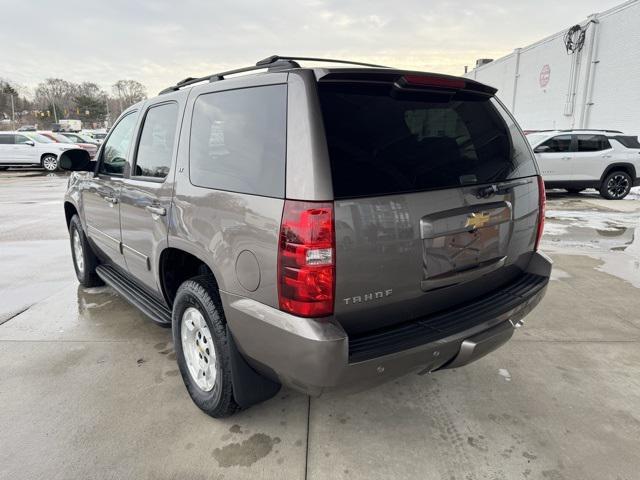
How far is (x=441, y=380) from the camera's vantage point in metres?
3.13

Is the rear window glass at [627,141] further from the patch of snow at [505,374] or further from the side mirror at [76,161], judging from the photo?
the side mirror at [76,161]

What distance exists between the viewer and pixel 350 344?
6.67 feet

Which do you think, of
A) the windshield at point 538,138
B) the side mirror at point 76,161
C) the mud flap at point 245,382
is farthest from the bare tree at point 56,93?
the mud flap at point 245,382

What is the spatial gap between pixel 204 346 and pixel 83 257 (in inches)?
108

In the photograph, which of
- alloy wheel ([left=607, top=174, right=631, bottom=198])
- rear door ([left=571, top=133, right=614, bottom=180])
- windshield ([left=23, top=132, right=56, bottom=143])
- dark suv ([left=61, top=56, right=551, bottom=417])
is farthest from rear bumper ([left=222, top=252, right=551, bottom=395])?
windshield ([left=23, top=132, right=56, bottom=143])

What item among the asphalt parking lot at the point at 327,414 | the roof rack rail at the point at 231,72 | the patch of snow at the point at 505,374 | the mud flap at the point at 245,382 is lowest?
the asphalt parking lot at the point at 327,414

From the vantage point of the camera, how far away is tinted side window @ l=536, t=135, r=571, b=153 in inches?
465

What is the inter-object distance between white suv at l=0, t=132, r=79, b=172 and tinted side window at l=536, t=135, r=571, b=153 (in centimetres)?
1760

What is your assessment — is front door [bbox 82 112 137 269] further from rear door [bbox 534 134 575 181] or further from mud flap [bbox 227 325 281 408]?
rear door [bbox 534 134 575 181]

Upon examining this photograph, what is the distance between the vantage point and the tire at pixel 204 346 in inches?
95.8

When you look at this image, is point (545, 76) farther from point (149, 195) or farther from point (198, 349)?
point (198, 349)

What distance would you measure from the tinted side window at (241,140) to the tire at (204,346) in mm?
622

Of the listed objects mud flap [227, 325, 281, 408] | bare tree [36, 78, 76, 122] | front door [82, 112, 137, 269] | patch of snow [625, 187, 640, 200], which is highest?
bare tree [36, 78, 76, 122]

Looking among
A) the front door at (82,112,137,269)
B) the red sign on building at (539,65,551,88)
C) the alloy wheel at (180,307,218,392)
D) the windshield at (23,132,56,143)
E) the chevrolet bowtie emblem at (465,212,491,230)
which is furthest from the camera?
the red sign on building at (539,65,551,88)
